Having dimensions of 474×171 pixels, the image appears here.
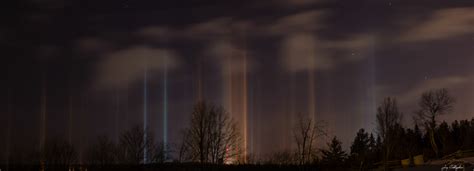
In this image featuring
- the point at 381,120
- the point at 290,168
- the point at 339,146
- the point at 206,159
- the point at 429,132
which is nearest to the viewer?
the point at 206,159

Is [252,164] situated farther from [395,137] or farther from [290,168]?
[395,137]

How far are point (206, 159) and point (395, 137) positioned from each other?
24.1 m

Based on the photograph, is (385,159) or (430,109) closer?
(385,159)

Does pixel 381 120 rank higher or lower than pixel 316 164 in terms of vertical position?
higher

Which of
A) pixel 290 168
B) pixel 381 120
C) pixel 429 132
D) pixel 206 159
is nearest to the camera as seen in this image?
pixel 206 159

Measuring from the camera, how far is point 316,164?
71.9 m

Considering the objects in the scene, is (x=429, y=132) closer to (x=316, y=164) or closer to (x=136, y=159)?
(x=316, y=164)

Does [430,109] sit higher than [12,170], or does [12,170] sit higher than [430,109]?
[430,109]

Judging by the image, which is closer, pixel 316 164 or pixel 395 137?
pixel 316 164

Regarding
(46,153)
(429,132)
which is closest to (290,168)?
(429,132)

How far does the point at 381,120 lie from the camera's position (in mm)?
75812

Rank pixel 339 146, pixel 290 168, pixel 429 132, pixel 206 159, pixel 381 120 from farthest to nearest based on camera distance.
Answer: pixel 339 146 → pixel 429 132 → pixel 381 120 → pixel 290 168 → pixel 206 159

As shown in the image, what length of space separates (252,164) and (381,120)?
15.5 m

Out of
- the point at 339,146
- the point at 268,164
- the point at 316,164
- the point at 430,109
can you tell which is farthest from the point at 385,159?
the point at 339,146
